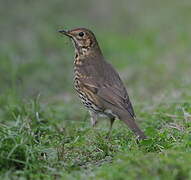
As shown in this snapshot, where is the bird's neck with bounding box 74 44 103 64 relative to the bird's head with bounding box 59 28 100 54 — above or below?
below

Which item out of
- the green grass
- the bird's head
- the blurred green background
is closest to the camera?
the green grass

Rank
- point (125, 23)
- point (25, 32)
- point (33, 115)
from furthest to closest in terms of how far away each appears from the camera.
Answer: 1. point (125, 23)
2. point (25, 32)
3. point (33, 115)

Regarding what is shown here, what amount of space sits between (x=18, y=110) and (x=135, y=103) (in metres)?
2.13

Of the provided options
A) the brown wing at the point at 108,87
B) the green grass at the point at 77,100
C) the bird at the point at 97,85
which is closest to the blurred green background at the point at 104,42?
the green grass at the point at 77,100

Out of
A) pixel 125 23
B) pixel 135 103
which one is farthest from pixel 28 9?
pixel 135 103

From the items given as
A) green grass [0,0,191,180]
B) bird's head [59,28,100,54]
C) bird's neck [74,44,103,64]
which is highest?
bird's head [59,28,100,54]

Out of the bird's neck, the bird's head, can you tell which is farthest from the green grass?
the bird's head

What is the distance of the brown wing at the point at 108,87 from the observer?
658 cm

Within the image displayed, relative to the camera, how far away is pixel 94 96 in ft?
22.3

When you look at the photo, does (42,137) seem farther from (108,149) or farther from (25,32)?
(25,32)

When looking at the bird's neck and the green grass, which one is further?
the bird's neck

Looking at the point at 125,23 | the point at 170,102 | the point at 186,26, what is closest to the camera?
the point at 170,102

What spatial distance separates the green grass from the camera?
5105 millimetres

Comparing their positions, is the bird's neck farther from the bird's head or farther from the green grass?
the green grass
